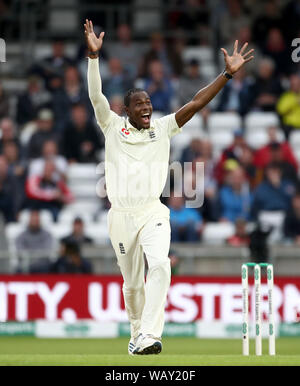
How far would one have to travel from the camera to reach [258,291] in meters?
9.60

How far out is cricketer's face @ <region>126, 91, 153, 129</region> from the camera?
9.61m

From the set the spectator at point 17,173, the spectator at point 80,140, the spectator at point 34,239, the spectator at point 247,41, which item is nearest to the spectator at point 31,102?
the spectator at point 80,140

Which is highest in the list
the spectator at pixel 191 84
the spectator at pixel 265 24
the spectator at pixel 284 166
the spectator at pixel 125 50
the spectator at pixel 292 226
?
the spectator at pixel 265 24

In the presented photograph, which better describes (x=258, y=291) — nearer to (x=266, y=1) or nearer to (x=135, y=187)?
(x=135, y=187)

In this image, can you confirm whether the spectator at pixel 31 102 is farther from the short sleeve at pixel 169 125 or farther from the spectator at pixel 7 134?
the short sleeve at pixel 169 125

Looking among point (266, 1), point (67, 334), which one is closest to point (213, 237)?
point (67, 334)

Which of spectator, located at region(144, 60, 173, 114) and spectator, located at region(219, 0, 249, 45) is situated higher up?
spectator, located at region(219, 0, 249, 45)

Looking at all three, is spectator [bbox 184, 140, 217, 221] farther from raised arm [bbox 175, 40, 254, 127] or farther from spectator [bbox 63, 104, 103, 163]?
raised arm [bbox 175, 40, 254, 127]

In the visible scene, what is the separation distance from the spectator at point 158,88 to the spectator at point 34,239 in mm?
3182

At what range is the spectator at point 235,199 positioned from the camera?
16781 millimetres

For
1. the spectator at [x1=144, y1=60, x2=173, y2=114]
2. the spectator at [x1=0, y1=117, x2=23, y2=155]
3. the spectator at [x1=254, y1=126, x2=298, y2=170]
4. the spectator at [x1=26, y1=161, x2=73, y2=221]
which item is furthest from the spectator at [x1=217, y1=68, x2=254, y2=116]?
the spectator at [x1=0, y1=117, x2=23, y2=155]

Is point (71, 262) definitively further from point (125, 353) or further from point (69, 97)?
point (125, 353)

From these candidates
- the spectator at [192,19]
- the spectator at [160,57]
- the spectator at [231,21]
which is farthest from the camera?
the spectator at [192,19]

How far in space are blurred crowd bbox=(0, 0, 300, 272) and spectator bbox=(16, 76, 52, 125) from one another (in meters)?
0.02
